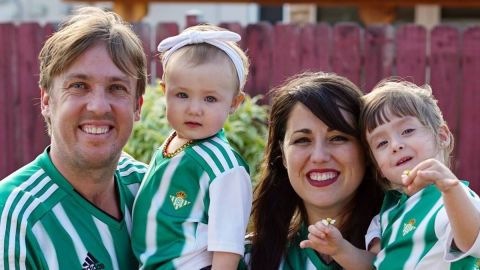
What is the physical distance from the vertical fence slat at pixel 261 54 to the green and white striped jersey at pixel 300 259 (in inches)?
194

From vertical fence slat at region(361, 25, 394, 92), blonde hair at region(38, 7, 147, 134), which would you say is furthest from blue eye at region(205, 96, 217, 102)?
vertical fence slat at region(361, 25, 394, 92)

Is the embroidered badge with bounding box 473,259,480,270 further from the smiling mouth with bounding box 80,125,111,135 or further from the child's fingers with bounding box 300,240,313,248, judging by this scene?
the smiling mouth with bounding box 80,125,111,135

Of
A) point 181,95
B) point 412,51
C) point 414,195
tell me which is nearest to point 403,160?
point 414,195

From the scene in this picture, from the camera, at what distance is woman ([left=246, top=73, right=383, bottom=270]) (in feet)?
10.2

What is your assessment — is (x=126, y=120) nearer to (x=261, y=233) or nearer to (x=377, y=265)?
(x=261, y=233)

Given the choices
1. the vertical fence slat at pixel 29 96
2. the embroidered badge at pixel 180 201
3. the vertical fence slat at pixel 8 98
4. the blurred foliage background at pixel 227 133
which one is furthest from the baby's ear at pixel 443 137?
the vertical fence slat at pixel 8 98

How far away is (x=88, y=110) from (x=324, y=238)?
965mm

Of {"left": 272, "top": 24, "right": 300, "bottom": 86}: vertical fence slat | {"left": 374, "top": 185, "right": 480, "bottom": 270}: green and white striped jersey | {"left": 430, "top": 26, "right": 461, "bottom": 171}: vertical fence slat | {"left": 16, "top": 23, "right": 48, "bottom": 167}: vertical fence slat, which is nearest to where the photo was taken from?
{"left": 374, "top": 185, "right": 480, "bottom": 270}: green and white striped jersey

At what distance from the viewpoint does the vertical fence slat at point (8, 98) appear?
8719 mm

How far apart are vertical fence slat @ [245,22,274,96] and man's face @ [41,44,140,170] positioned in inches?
198

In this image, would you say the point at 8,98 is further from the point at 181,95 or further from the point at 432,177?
the point at 432,177

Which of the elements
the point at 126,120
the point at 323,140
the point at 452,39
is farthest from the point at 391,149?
the point at 452,39

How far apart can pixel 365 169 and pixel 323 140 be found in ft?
0.67

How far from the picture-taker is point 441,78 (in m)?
7.90
